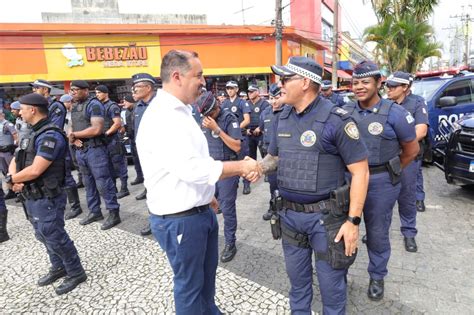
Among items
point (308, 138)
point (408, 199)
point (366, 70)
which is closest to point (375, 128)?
point (366, 70)

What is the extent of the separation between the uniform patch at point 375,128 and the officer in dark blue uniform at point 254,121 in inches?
162

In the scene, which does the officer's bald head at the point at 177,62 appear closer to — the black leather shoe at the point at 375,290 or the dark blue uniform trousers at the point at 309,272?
the dark blue uniform trousers at the point at 309,272

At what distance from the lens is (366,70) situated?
8.82 feet

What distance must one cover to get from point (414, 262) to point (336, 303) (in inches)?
65.9

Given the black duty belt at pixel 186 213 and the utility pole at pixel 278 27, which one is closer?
the black duty belt at pixel 186 213

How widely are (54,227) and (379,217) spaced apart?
2.87 metres

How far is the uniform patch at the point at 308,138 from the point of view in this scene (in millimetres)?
1957

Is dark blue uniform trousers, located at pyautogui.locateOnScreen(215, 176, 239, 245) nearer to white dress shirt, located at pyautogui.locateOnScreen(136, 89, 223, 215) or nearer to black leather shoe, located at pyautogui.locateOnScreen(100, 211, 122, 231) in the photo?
white dress shirt, located at pyautogui.locateOnScreen(136, 89, 223, 215)

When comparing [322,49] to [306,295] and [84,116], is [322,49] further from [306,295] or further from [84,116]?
[306,295]

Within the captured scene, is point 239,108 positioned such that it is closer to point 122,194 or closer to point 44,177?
point 122,194

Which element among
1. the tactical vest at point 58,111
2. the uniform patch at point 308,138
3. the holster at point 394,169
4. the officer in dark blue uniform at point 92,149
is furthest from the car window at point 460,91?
the tactical vest at point 58,111

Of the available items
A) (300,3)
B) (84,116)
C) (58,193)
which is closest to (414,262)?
(58,193)

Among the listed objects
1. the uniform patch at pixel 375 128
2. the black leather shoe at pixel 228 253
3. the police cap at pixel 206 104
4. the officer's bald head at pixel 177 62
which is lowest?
the black leather shoe at pixel 228 253

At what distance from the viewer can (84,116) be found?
4852 mm
